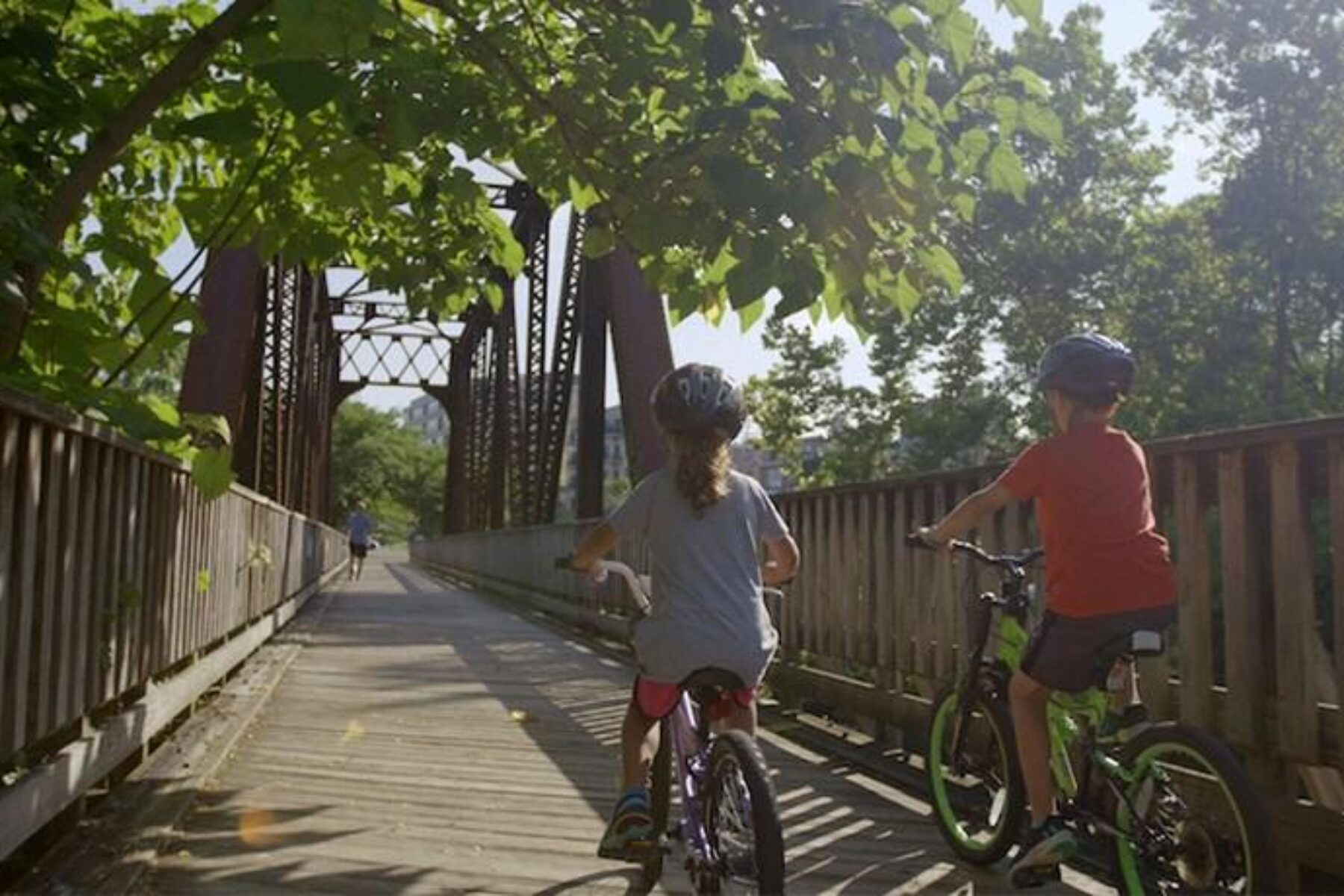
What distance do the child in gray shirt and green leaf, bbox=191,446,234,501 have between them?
213 centimetres

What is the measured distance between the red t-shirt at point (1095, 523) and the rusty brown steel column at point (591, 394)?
35.8 ft

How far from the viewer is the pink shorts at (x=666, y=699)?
3.21m

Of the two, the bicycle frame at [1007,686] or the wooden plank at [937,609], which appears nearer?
A: the bicycle frame at [1007,686]

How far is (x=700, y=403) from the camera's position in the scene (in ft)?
10.7

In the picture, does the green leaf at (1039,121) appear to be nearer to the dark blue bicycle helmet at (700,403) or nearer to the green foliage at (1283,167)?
the dark blue bicycle helmet at (700,403)

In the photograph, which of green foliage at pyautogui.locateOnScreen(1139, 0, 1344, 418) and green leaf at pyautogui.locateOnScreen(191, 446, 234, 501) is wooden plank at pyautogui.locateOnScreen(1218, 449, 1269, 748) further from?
green foliage at pyautogui.locateOnScreen(1139, 0, 1344, 418)

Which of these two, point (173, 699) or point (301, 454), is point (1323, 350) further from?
point (173, 699)

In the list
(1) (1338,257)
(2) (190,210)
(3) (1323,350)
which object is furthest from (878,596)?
(3) (1323,350)

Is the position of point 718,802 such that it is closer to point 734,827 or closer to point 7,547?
point 734,827

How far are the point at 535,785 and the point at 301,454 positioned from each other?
835 inches

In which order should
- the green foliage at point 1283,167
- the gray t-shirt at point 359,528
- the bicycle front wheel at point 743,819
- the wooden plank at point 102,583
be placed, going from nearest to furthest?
the bicycle front wheel at point 743,819
the wooden plank at point 102,583
the green foliage at point 1283,167
the gray t-shirt at point 359,528

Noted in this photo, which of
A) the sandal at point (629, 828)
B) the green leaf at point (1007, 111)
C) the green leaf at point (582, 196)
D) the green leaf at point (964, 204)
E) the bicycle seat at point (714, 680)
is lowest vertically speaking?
the sandal at point (629, 828)

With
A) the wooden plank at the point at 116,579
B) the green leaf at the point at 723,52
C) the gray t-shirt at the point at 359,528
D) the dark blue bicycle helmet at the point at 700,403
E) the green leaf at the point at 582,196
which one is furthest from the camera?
the gray t-shirt at the point at 359,528

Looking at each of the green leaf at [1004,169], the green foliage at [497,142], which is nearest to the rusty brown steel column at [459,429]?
the green foliage at [497,142]
